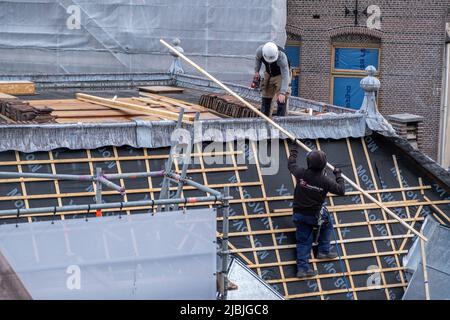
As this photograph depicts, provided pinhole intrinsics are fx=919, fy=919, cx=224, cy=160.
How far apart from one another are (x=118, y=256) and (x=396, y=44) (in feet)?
74.9

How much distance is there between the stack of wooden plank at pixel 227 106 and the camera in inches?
611

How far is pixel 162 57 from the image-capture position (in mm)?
27797

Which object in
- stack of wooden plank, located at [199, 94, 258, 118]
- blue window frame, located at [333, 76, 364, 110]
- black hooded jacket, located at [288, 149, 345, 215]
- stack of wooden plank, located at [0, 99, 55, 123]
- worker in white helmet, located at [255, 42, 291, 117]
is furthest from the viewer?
blue window frame, located at [333, 76, 364, 110]

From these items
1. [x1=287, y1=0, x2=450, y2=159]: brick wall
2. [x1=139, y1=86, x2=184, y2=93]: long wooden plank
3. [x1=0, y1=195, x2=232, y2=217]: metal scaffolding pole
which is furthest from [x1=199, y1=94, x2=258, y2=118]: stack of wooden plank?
[x1=287, y1=0, x2=450, y2=159]: brick wall

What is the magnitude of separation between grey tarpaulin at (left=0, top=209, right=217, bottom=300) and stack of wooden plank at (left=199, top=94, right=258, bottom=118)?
217 inches

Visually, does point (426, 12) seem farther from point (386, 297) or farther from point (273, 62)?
point (386, 297)

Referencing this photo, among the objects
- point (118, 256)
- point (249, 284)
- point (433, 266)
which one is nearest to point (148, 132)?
point (249, 284)

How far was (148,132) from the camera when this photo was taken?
13.7 meters

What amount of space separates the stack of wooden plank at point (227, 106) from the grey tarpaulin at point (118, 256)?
5505 millimetres

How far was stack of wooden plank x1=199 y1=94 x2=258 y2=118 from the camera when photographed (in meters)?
15.5

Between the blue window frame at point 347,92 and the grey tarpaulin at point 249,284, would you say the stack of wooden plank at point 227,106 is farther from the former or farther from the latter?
the blue window frame at point 347,92

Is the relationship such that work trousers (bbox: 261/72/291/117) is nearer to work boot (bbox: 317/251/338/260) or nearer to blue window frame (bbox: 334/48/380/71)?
work boot (bbox: 317/251/338/260)
